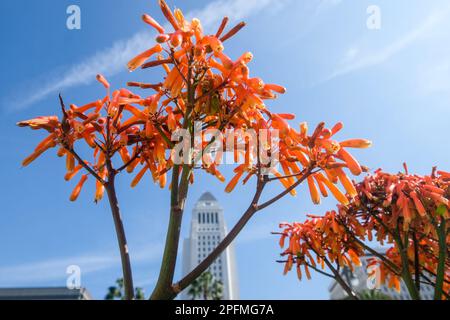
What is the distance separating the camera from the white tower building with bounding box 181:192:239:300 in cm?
12925

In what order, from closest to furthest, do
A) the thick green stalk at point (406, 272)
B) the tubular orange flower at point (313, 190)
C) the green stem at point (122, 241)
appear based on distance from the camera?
the green stem at point (122, 241) < the tubular orange flower at point (313, 190) < the thick green stalk at point (406, 272)

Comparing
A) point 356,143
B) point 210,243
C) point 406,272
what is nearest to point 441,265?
point 406,272

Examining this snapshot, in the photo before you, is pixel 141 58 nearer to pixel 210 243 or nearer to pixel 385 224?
pixel 385 224

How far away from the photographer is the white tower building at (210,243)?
129 m

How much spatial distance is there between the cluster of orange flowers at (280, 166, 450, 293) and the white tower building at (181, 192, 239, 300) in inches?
4840

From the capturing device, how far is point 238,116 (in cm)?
211

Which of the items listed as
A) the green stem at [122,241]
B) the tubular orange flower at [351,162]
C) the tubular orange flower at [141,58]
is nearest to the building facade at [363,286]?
the tubular orange flower at [351,162]

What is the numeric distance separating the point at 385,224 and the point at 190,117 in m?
2.52

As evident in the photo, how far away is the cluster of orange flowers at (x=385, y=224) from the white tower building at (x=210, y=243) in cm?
12293

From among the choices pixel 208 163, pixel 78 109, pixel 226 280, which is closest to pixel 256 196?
pixel 208 163

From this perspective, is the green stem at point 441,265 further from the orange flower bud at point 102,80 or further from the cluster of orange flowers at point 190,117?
the orange flower bud at point 102,80

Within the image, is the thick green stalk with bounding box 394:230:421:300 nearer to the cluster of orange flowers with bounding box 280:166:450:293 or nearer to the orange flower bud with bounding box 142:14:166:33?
the cluster of orange flowers with bounding box 280:166:450:293

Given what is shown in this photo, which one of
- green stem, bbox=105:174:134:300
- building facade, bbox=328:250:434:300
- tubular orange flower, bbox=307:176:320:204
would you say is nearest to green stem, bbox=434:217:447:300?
building facade, bbox=328:250:434:300

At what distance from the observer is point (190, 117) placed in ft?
6.73
